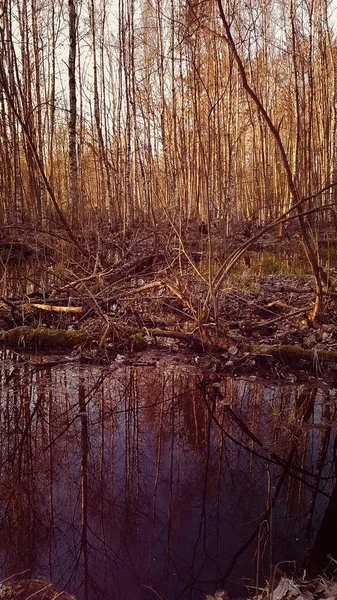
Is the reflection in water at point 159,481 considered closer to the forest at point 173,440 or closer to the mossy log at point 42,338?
the forest at point 173,440

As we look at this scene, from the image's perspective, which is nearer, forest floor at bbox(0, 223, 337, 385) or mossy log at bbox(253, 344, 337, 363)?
mossy log at bbox(253, 344, 337, 363)

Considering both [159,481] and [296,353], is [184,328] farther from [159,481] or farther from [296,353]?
[159,481]

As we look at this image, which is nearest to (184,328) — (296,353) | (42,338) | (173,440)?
(296,353)

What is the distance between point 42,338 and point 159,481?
104 inches

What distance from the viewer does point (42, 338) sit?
4547 mm

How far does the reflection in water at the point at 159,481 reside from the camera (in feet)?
5.80

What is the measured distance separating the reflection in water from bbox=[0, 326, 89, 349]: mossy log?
859 millimetres

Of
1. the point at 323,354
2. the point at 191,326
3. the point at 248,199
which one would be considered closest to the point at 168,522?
the point at 323,354

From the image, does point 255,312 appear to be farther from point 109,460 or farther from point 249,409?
point 109,460

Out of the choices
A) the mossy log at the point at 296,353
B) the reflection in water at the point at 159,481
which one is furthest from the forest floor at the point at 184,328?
the reflection in water at the point at 159,481

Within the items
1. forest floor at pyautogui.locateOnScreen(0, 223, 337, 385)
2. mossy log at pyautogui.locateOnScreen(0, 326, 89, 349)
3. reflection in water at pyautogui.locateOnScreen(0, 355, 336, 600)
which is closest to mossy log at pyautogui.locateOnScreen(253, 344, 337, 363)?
forest floor at pyautogui.locateOnScreen(0, 223, 337, 385)

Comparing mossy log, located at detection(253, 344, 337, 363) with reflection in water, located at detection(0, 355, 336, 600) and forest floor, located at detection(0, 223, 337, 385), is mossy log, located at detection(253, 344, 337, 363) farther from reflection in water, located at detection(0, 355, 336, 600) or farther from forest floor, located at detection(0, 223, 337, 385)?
reflection in water, located at detection(0, 355, 336, 600)

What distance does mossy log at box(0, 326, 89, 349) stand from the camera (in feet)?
14.7

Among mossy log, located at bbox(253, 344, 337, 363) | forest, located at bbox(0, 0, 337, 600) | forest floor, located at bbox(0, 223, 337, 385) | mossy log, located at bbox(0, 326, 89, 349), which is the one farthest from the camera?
mossy log, located at bbox(0, 326, 89, 349)
